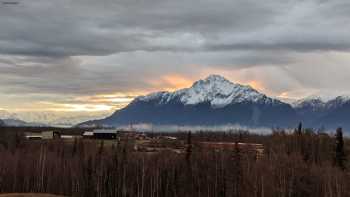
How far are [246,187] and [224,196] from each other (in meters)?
6.48

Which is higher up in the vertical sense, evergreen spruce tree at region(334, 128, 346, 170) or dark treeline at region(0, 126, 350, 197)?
evergreen spruce tree at region(334, 128, 346, 170)

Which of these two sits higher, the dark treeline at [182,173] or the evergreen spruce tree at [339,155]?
the evergreen spruce tree at [339,155]

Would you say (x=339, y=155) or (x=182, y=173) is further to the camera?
(x=182, y=173)

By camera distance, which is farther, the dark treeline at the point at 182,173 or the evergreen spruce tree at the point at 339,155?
the evergreen spruce tree at the point at 339,155

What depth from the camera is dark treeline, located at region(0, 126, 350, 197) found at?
131 m

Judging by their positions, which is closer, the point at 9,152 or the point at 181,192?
the point at 181,192

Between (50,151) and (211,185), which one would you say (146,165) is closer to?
(211,185)

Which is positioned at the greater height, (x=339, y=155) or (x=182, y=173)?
(x=339, y=155)

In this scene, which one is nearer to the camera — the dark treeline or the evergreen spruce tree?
the dark treeline

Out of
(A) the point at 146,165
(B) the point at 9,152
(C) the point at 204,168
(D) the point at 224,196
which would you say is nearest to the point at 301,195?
(D) the point at 224,196

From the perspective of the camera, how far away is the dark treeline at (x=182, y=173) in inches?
5153

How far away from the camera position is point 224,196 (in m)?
142

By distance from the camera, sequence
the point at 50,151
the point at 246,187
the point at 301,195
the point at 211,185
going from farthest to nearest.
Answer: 1. the point at 50,151
2. the point at 211,185
3. the point at 246,187
4. the point at 301,195

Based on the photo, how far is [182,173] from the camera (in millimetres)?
149000
